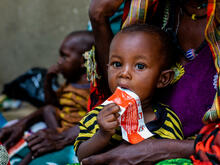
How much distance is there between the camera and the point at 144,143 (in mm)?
1440

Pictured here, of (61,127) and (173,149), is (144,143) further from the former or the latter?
(61,127)

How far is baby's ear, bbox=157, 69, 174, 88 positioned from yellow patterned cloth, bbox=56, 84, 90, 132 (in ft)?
3.46

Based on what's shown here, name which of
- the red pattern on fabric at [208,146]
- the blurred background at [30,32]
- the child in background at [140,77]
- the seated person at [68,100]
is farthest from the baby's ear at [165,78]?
the blurred background at [30,32]

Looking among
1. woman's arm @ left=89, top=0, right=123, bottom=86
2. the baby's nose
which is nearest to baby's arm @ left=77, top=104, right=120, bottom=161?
the baby's nose

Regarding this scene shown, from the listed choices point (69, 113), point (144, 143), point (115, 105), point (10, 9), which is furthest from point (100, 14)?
point (10, 9)

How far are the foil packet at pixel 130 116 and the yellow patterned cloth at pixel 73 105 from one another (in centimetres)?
117

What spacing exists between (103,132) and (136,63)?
375mm

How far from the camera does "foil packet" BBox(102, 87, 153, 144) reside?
1.40 meters

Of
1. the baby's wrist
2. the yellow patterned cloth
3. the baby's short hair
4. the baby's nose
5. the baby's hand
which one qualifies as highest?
the baby's short hair

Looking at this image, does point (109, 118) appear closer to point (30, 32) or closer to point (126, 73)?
point (126, 73)

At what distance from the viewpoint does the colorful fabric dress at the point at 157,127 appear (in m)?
1.54

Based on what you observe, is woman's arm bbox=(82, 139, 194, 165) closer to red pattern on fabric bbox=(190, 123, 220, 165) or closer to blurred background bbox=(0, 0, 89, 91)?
red pattern on fabric bbox=(190, 123, 220, 165)

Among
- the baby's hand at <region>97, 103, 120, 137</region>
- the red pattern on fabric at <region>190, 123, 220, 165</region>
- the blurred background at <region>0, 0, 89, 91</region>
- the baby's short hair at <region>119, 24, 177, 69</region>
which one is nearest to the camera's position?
the red pattern on fabric at <region>190, 123, 220, 165</region>

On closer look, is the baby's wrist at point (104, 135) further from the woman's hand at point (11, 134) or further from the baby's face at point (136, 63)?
the woman's hand at point (11, 134)
